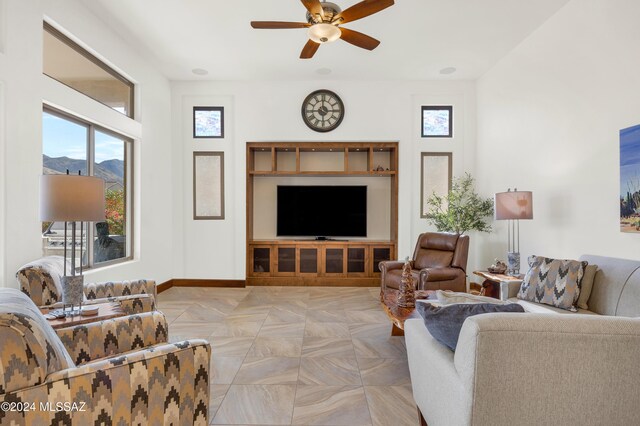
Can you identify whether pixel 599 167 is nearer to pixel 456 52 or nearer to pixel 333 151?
pixel 456 52

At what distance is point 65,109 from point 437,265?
4.44m

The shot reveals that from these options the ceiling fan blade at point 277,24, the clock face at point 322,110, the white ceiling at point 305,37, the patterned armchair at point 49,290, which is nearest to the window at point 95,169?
the patterned armchair at point 49,290

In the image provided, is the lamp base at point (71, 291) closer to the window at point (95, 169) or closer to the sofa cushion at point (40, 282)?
the sofa cushion at point (40, 282)

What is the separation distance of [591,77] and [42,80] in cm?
488

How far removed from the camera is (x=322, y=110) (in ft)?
18.4

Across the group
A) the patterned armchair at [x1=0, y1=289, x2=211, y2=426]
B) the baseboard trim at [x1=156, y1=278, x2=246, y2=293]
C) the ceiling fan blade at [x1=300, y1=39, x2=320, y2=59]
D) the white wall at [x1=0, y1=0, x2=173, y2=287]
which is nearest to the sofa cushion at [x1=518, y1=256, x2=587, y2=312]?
the patterned armchair at [x1=0, y1=289, x2=211, y2=426]

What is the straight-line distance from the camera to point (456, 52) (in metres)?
4.57

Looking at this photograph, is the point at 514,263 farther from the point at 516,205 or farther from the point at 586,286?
the point at 586,286

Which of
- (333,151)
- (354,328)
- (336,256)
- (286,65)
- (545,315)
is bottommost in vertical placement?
(354,328)

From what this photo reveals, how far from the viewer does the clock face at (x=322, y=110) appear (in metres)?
5.59

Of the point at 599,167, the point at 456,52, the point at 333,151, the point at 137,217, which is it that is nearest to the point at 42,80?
the point at 137,217

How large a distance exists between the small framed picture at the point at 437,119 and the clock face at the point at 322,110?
141 cm

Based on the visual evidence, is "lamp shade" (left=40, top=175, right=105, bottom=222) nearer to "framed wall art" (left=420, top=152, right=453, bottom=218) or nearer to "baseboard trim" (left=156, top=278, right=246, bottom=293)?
"baseboard trim" (left=156, top=278, right=246, bottom=293)

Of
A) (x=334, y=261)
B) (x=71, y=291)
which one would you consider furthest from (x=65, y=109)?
Result: (x=334, y=261)
